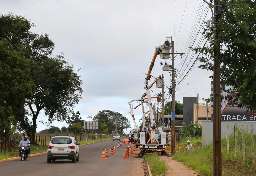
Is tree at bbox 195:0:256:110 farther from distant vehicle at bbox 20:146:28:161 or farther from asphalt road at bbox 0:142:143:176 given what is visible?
distant vehicle at bbox 20:146:28:161

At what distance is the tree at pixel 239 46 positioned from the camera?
54.2ft

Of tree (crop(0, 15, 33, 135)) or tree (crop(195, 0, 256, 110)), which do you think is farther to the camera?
tree (crop(0, 15, 33, 135))

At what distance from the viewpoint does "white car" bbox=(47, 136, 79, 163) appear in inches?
1484

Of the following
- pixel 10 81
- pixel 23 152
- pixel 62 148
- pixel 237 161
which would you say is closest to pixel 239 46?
pixel 237 161

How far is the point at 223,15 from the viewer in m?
17.8

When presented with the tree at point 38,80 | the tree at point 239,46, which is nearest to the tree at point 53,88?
the tree at point 38,80

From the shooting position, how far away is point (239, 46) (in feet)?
56.0

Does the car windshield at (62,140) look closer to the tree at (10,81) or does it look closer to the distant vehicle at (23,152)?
the distant vehicle at (23,152)

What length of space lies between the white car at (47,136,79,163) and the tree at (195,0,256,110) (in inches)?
808

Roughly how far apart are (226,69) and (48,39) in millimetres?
52780

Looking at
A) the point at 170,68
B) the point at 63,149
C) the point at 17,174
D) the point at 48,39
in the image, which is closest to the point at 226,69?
the point at 17,174

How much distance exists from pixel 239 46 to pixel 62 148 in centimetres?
2201

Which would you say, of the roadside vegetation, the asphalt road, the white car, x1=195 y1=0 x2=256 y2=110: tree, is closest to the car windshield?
the white car

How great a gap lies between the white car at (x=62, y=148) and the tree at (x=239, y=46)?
20515 mm
